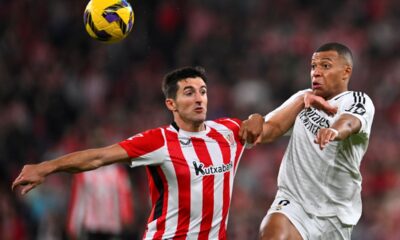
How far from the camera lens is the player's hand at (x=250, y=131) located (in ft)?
22.4

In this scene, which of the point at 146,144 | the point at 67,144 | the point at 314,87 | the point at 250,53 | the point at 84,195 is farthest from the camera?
the point at 250,53

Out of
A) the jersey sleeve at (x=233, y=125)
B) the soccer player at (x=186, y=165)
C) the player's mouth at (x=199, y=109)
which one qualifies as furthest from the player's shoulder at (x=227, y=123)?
the player's mouth at (x=199, y=109)

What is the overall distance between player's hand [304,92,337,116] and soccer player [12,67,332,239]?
3 centimetres

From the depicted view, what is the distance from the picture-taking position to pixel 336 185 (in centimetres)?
676

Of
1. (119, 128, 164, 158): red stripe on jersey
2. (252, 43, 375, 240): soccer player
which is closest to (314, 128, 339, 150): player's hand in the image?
(252, 43, 375, 240): soccer player

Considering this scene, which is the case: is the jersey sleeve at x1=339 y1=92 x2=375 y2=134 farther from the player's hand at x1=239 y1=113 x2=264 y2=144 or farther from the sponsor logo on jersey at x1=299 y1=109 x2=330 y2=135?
the player's hand at x1=239 y1=113 x2=264 y2=144

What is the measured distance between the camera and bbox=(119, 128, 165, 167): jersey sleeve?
6332mm

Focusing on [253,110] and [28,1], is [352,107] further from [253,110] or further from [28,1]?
[28,1]

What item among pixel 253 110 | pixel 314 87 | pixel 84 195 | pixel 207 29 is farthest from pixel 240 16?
pixel 314 87

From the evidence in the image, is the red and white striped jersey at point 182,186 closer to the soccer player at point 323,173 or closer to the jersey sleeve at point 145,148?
the jersey sleeve at point 145,148

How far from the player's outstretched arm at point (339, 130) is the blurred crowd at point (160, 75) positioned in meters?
5.35

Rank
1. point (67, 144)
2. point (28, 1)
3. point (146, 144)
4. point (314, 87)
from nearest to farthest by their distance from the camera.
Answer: point (146, 144) → point (314, 87) → point (67, 144) → point (28, 1)

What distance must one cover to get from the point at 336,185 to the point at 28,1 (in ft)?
34.4

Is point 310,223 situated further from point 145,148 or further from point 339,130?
point 145,148
